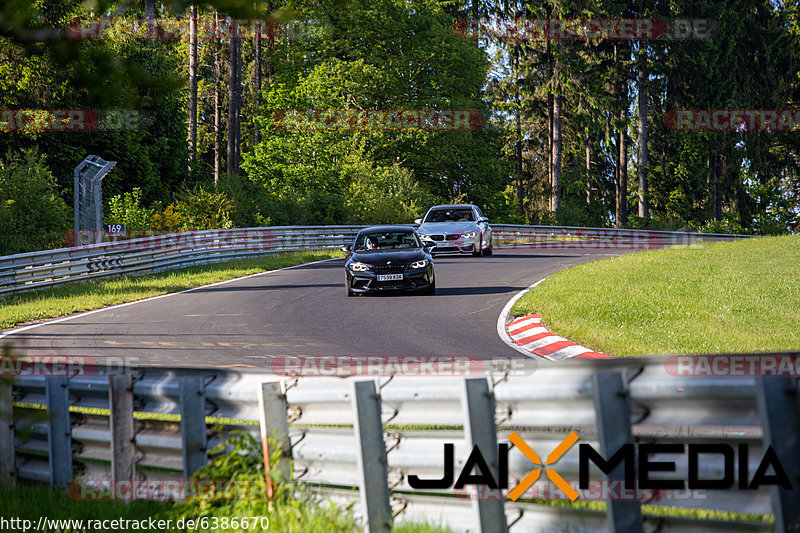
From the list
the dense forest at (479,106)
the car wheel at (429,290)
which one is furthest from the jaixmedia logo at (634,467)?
the dense forest at (479,106)

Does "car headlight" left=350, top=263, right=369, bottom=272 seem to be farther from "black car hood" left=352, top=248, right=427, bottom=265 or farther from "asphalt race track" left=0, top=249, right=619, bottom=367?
"asphalt race track" left=0, top=249, right=619, bottom=367

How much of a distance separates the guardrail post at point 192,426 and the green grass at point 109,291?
1169 cm

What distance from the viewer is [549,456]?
4.20m

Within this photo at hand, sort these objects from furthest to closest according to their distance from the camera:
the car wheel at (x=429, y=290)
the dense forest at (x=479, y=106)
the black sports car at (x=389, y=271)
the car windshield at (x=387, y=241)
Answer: the dense forest at (x=479, y=106), the car windshield at (x=387, y=241), the car wheel at (x=429, y=290), the black sports car at (x=389, y=271)

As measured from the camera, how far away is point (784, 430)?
11.7ft

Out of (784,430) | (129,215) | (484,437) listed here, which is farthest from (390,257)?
(784,430)

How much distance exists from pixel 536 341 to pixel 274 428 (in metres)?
8.14

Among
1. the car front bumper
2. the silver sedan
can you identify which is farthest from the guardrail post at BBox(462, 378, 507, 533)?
the silver sedan

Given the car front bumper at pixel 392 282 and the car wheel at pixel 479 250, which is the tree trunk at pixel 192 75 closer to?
the car wheel at pixel 479 250

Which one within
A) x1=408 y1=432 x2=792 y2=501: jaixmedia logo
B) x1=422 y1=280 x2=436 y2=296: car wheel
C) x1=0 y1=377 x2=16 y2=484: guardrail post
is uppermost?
x1=408 y1=432 x2=792 y2=501: jaixmedia logo

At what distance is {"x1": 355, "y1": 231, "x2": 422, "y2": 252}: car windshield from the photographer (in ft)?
63.6

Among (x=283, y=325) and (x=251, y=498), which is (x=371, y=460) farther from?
(x=283, y=325)

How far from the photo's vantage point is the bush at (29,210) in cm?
2491

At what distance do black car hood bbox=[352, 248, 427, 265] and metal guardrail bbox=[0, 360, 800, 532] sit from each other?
1236cm
